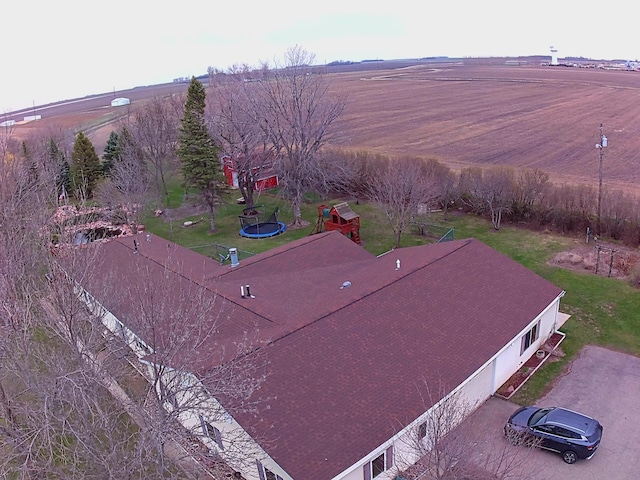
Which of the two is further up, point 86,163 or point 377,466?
point 86,163

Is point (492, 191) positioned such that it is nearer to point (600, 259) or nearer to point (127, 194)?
point (600, 259)

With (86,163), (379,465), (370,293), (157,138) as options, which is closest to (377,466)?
(379,465)

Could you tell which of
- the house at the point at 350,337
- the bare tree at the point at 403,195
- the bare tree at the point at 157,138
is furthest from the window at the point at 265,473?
the bare tree at the point at 157,138

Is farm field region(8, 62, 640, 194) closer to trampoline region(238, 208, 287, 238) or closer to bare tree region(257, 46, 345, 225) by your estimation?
bare tree region(257, 46, 345, 225)

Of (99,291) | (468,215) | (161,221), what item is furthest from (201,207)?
(99,291)

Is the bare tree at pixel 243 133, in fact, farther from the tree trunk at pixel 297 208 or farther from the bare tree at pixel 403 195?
the bare tree at pixel 403 195

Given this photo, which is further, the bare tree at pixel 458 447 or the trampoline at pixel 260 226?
the trampoline at pixel 260 226
